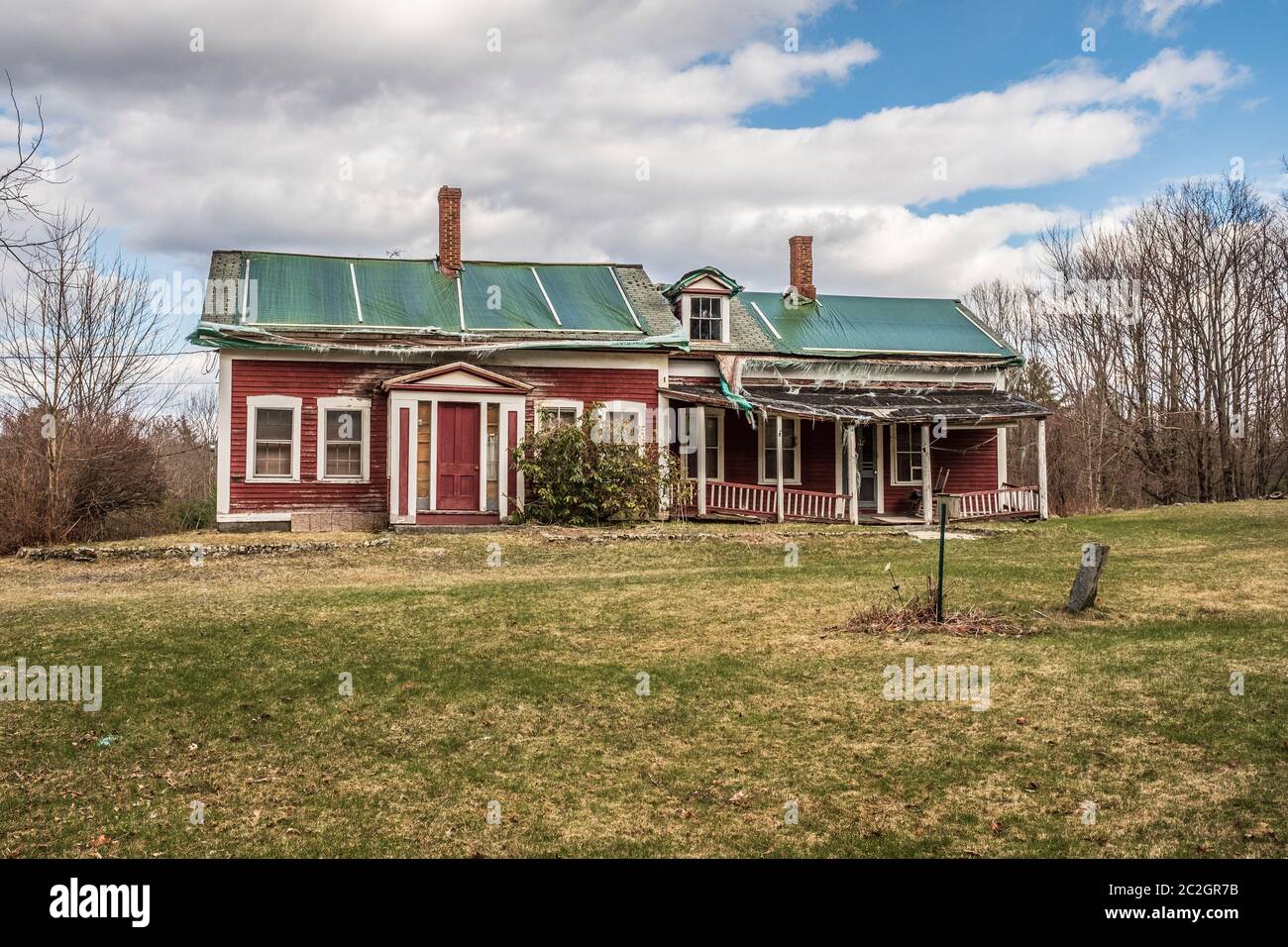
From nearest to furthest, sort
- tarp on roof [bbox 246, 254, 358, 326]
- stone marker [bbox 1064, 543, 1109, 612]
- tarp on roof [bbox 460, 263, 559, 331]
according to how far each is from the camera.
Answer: stone marker [bbox 1064, 543, 1109, 612], tarp on roof [bbox 246, 254, 358, 326], tarp on roof [bbox 460, 263, 559, 331]

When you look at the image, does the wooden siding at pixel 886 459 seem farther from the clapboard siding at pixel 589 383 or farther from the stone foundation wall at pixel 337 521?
the stone foundation wall at pixel 337 521

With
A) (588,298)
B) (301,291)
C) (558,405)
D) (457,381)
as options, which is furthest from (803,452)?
(301,291)

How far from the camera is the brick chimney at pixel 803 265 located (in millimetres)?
29688

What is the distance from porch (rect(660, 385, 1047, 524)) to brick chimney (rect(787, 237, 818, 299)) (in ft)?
14.6

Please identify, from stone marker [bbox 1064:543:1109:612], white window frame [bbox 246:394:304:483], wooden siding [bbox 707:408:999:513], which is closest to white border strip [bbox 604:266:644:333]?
wooden siding [bbox 707:408:999:513]

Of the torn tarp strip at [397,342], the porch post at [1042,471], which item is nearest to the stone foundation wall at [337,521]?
the torn tarp strip at [397,342]

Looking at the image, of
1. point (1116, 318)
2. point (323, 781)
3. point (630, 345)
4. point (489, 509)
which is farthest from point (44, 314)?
point (1116, 318)

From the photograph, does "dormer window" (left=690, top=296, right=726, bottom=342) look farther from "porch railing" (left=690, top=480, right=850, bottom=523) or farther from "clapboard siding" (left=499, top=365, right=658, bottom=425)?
"porch railing" (left=690, top=480, right=850, bottom=523)

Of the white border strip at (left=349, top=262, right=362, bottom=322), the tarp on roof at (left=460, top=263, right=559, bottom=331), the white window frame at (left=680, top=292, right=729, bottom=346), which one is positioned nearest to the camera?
the white border strip at (left=349, top=262, right=362, bottom=322)

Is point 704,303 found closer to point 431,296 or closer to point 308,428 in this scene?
point 431,296

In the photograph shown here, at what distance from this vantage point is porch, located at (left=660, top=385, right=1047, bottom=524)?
23.6 meters

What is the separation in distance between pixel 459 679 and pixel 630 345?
1481 centimetres
